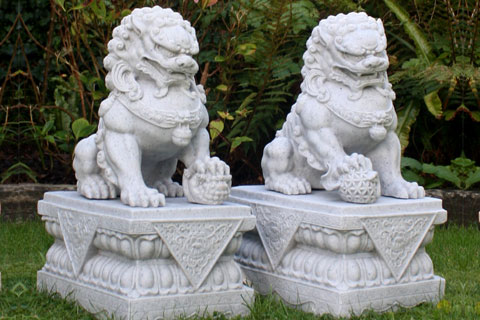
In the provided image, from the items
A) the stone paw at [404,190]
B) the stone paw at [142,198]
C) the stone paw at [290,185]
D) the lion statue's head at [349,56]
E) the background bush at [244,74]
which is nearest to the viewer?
the stone paw at [142,198]

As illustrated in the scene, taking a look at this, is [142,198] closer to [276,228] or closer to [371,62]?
[276,228]

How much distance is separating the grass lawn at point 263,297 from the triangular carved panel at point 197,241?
0.90 feet

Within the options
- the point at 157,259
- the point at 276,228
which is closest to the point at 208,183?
the point at 157,259

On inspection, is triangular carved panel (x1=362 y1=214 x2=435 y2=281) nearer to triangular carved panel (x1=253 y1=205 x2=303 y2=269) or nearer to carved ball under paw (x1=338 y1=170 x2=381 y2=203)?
carved ball under paw (x1=338 y1=170 x2=381 y2=203)

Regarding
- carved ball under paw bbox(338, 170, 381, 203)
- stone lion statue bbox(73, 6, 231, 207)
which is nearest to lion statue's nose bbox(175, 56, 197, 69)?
stone lion statue bbox(73, 6, 231, 207)

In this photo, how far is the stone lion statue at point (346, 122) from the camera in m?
4.23

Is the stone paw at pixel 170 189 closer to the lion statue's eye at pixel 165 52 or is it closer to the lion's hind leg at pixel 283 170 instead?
the lion's hind leg at pixel 283 170

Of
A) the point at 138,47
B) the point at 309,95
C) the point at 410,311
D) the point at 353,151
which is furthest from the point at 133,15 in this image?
the point at 410,311

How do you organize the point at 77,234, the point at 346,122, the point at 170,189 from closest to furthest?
the point at 77,234, the point at 346,122, the point at 170,189

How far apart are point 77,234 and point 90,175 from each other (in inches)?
13.6

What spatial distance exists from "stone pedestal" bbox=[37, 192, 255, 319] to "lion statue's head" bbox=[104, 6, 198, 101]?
25.1 inches

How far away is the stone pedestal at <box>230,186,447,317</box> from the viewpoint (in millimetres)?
4055

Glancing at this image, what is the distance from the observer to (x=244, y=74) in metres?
7.26

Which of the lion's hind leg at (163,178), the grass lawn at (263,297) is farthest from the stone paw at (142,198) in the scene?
the grass lawn at (263,297)
